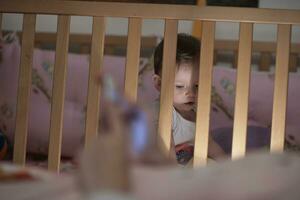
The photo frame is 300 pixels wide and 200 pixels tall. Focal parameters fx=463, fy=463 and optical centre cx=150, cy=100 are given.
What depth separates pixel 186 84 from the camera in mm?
1207

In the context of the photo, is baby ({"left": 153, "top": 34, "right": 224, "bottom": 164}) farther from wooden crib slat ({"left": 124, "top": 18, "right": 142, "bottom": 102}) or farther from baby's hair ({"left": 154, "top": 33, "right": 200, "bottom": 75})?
wooden crib slat ({"left": 124, "top": 18, "right": 142, "bottom": 102})

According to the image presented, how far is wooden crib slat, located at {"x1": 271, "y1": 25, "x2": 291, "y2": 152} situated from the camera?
954mm

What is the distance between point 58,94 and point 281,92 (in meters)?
0.47

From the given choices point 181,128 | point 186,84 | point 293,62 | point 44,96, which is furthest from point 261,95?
point 44,96

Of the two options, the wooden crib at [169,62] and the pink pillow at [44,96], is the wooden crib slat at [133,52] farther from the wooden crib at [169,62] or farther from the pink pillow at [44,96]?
the pink pillow at [44,96]

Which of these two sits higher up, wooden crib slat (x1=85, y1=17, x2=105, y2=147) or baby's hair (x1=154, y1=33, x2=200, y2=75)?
baby's hair (x1=154, y1=33, x2=200, y2=75)

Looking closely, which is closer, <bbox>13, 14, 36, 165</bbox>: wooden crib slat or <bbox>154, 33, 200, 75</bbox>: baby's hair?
<bbox>13, 14, 36, 165</bbox>: wooden crib slat

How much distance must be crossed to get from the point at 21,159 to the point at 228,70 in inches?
40.6

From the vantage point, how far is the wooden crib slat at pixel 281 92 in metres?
0.95

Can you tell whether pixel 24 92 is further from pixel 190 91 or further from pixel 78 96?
pixel 78 96

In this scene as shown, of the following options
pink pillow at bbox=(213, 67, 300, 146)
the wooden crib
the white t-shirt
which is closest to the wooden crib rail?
the wooden crib

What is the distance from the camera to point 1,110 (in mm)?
1567

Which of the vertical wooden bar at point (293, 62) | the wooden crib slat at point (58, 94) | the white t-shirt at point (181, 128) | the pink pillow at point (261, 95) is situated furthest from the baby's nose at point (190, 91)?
the vertical wooden bar at point (293, 62)

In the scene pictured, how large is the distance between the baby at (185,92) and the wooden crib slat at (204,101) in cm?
21
